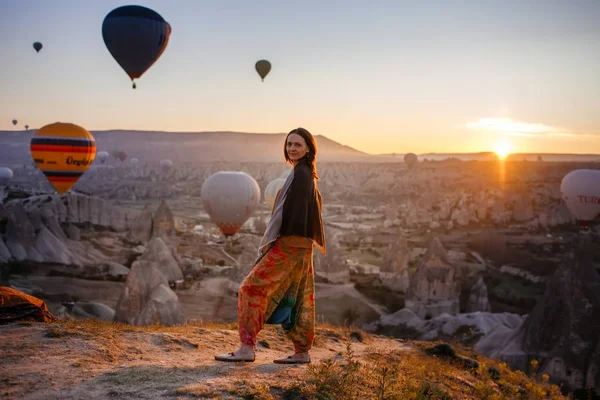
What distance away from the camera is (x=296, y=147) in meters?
3.34

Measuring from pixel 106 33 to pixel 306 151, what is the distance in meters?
17.1

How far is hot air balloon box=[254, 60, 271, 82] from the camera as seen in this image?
28.9 m

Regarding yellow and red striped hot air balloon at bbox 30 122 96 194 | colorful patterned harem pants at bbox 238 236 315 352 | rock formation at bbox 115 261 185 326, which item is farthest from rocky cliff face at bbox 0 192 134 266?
colorful patterned harem pants at bbox 238 236 315 352

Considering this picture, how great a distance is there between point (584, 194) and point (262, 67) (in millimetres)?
18443

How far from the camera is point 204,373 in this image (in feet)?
10.5

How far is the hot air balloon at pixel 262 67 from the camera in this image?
28891 millimetres

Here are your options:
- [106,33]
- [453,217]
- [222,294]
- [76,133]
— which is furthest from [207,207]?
[453,217]

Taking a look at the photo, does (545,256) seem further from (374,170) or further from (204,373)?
(374,170)

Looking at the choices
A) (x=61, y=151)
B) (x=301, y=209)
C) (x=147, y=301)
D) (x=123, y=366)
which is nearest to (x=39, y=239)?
(x=61, y=151)

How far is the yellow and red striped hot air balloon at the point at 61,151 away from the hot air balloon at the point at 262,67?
11.1 metres

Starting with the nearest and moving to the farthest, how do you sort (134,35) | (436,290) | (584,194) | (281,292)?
(281,292) < (134,35) < (436,290) < (584,194)

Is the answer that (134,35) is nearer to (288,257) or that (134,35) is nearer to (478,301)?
(478,301)

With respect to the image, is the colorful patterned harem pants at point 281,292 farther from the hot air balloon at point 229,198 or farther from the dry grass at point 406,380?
the hot air balloon at point 229,198

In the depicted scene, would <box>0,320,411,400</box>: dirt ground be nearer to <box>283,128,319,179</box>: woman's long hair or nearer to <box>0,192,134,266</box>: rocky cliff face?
<box>283,128,319,179</box>: woman's long hair
